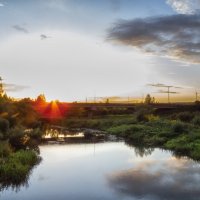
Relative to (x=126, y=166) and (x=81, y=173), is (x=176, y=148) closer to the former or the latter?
(x=126, y=166)

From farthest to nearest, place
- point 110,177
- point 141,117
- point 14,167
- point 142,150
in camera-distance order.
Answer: point 141,117 < point 142,150 < point 110,177 < point 14,167

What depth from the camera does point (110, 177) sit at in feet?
114

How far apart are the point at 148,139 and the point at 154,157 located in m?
17.7

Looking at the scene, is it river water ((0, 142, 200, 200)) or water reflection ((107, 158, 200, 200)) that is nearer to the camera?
river water ((0, 142, 200, 200))

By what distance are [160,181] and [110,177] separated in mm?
4533

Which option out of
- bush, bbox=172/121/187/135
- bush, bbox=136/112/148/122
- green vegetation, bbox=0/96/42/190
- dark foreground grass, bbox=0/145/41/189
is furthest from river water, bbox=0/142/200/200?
bush, bbox=136/112/148/122

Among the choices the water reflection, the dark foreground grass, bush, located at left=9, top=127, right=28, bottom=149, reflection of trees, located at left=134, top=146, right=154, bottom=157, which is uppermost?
bush, located at left=9, top=127, right=28, bottom=149

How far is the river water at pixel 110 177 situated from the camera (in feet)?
92.7

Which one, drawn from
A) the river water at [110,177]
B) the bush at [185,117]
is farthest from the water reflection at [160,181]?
the bush at [185,117]

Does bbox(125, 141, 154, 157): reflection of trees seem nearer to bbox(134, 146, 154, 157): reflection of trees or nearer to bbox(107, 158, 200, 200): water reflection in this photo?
bbox(134, 146, 154, 157): reflection of trees

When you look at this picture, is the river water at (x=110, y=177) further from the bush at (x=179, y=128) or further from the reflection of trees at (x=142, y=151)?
the bush at (x=179, y=128)

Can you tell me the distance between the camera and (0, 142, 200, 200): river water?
28266 mm

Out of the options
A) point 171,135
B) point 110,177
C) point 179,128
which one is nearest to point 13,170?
point 110,177

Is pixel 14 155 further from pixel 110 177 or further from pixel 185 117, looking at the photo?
pixel 185 117
